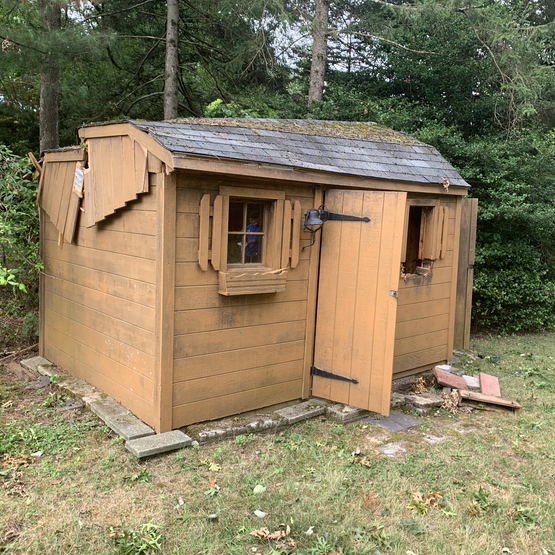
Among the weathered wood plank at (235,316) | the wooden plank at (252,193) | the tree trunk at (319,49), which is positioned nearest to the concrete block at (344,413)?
the weathered wood plank at (235,316)

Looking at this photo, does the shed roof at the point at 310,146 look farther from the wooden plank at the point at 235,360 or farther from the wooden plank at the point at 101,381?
the wooden plank at the point at 101,381

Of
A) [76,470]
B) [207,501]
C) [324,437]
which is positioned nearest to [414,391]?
[324,437]

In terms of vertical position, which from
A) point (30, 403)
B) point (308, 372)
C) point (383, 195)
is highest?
point (383, 195)

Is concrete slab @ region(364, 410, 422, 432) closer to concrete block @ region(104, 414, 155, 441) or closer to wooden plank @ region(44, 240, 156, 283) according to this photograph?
concrete block @ region(104, 414, 155, 441)

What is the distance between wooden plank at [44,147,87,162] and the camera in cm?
542

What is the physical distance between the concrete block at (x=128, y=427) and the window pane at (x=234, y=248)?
1.71m

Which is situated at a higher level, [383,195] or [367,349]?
[383,195]

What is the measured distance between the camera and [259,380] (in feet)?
16.9

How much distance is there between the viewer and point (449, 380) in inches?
244

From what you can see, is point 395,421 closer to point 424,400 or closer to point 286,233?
point 424,400

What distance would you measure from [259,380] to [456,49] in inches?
410

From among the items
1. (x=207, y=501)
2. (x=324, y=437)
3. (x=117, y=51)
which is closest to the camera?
(x=207, y=501)

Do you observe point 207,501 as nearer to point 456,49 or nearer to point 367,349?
point 367,349

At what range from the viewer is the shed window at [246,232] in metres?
4.85
